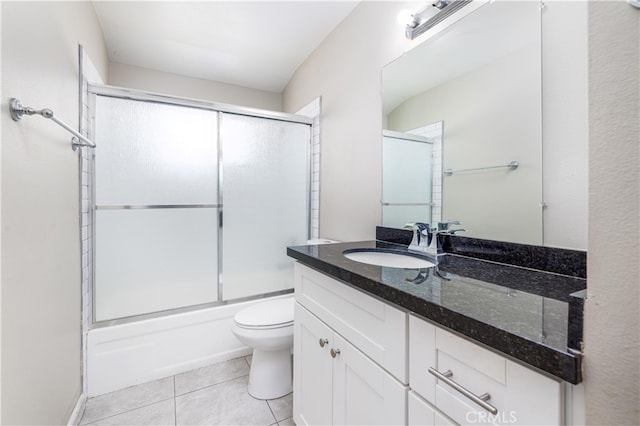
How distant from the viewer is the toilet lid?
1.64m

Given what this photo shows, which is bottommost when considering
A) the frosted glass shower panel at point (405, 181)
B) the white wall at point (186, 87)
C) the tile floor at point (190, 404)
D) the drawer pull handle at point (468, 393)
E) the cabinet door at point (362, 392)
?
the tile floor at point (190, 404)

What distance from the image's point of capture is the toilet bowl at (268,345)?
1607 millimetres

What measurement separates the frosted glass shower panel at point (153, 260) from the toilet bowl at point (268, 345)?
0.54 m

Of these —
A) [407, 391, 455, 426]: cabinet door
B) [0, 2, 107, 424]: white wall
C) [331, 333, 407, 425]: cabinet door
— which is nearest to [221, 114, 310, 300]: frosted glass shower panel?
[0, 2, 107, 424]: white wall

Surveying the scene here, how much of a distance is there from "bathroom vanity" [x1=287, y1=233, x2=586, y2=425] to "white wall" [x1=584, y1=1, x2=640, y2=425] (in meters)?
0.09

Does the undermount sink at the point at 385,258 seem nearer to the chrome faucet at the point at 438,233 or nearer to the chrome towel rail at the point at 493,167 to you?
the chrome faucet at the point at 438,233

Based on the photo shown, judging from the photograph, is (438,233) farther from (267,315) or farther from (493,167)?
(267,315)

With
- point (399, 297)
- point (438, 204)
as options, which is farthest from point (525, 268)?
point (399, 297)

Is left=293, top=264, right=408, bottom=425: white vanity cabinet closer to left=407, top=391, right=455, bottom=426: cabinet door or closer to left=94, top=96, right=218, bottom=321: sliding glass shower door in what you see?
left=407, top=391, right=455, bottom=426: cabinet door

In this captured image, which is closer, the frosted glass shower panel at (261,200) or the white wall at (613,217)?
the white wall at (613,217)

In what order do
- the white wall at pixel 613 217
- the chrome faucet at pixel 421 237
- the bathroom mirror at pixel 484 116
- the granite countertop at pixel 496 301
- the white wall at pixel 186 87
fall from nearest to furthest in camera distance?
the white wall at pixel 613 217 < the granite countertop at pixel 496 301 < the bathroom mirror at pixel 484 116 < the chrome faucet at pixel 421 237 < the white wall at pixel 186 87

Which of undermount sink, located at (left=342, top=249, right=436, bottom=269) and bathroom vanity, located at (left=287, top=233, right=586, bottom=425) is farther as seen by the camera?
undermount sink, located at (left=342, top=249, right=436, bottom=269)

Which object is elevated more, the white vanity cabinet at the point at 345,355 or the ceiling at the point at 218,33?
the ceiling at the point at 218,33

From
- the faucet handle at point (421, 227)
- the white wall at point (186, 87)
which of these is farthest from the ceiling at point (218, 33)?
the faucet handle at point (421, 227)
